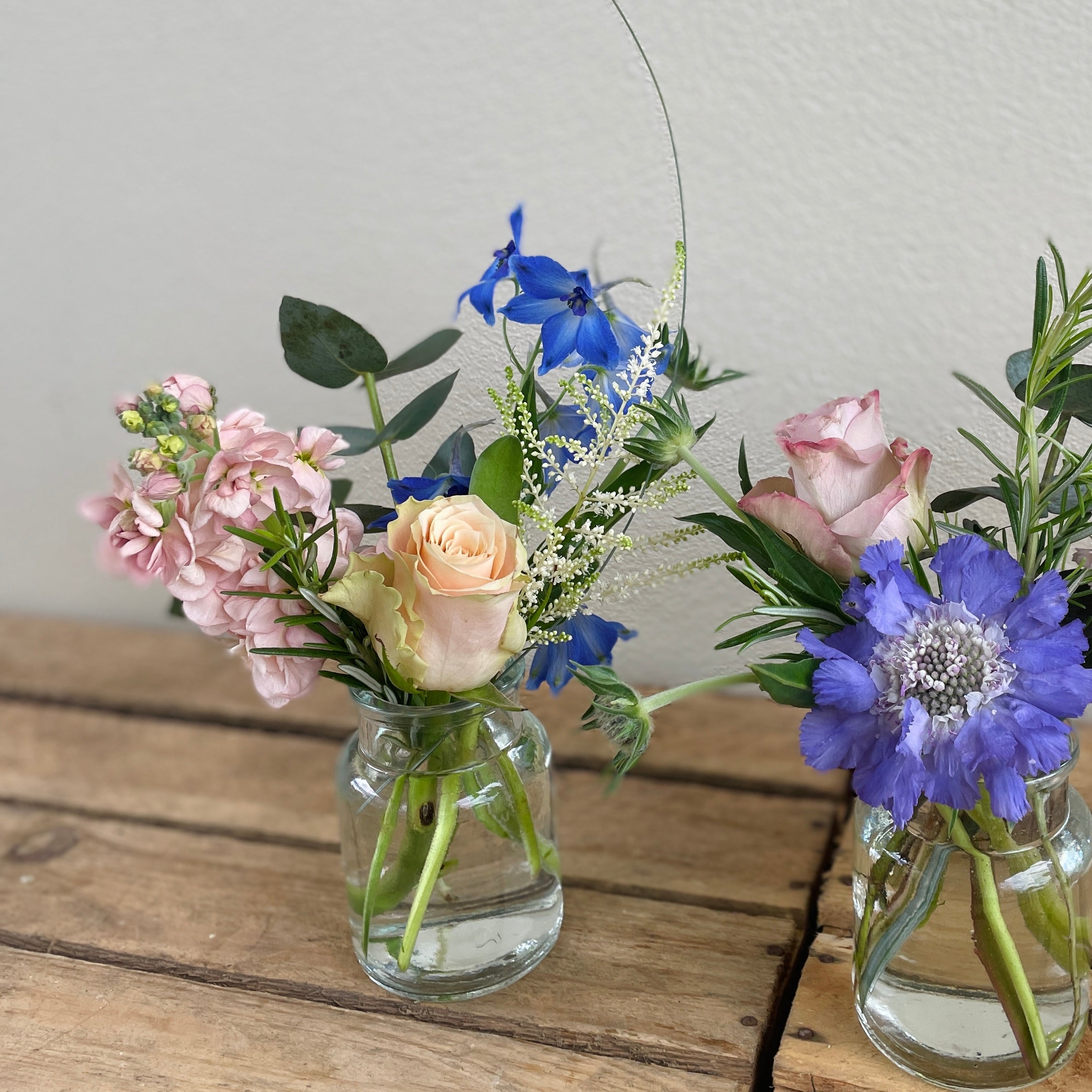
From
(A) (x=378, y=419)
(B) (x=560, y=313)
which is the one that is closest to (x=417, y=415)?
(A) (x=378, y=419)

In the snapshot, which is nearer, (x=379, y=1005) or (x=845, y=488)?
(x=845, y=488)

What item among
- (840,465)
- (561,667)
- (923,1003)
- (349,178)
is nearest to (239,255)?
(349,178)

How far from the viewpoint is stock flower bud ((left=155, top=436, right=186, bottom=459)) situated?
1.65 ft

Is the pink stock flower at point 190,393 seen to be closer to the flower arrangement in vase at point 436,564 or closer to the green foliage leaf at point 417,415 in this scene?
the flower arrangement in vase at point 436,564

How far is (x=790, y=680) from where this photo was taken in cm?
50

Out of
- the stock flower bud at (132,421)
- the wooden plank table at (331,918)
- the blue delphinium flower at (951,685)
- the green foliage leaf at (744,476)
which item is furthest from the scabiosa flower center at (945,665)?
the stock flower bud at (132,421)

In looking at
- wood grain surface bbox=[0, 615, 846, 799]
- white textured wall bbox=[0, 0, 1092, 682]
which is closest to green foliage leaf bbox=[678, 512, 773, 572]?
white textured wall bbox=[0, 0, 1092, 682]

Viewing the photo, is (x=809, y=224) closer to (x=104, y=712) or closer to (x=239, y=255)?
(x=239, y=255)

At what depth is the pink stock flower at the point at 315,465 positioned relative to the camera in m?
0.54

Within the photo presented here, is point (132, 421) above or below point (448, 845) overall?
above

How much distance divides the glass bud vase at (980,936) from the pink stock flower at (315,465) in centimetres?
31

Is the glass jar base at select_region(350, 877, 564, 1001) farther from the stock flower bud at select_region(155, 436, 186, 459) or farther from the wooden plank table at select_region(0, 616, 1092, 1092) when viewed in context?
the stock flower bud at select_region(155, 436, 186, 459)

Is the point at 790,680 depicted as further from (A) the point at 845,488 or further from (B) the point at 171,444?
(B) the point at 171,444

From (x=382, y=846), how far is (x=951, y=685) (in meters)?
0.33
